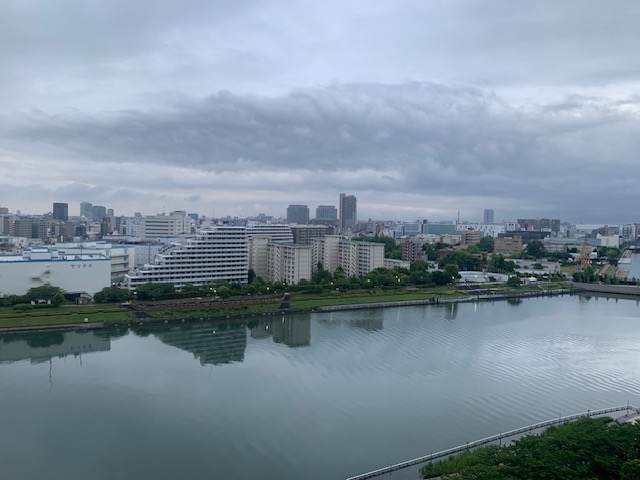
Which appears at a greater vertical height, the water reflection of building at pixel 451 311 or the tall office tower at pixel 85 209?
the tall office tower at pixel 85 209

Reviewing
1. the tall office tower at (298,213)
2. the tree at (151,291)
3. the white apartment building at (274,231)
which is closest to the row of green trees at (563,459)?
the tree at (151,291)

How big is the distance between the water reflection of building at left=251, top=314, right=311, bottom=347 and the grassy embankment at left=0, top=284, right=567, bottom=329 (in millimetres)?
579

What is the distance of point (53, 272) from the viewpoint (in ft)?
36.5

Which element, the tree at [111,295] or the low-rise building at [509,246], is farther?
the low-rise building at [509,246]

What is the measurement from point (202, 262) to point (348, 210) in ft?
127

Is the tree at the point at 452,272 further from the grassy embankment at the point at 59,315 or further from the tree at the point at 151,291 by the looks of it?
the grassy embankment at the point at 59,315

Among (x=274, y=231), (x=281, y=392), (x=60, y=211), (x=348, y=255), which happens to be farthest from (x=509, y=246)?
(x=60, y=211)

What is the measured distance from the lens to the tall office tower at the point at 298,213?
151 feet

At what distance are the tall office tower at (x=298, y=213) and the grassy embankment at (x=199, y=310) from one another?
105 ft

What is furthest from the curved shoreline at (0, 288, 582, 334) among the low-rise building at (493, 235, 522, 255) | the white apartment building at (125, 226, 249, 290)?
the low-rise building at (493, 235, 522, 255)

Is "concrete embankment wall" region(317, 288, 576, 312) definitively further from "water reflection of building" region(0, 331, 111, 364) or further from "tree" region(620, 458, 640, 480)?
"tree" region(620, 458, 640, 480)

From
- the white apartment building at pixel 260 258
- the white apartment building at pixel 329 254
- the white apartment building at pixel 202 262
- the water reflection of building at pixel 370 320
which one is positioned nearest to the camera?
the water reflection of building at pixel 370 320

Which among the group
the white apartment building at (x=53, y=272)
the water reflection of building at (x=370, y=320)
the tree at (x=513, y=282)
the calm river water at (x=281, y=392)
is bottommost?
the calm river water at (x=281, y=392)

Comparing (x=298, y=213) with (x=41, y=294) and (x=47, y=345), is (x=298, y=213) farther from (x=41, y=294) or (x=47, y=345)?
(x=47, y=345)
